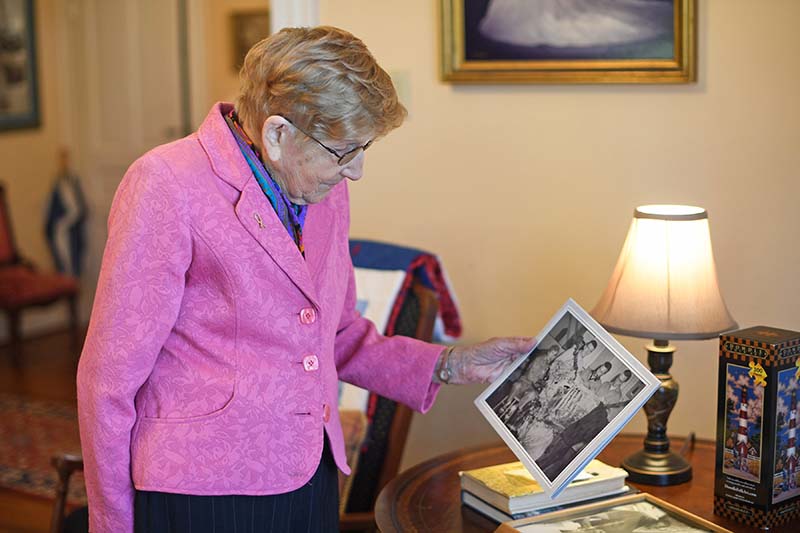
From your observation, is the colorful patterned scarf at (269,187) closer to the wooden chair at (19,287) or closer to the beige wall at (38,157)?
the wooden chair at (19,287)

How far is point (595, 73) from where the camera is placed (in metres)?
2.58

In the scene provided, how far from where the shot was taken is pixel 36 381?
524 centimetres

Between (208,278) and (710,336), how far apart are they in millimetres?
925

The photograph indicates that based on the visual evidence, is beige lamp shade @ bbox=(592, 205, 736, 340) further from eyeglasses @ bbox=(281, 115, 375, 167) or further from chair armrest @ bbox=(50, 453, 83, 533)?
chair armrest @ bbox=(50, 453, 83, 533)

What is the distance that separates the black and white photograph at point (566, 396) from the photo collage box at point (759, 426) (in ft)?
0.58

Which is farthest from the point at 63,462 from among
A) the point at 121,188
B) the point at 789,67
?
the point at 789,67

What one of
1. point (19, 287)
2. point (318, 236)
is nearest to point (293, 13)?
point (318, 236)

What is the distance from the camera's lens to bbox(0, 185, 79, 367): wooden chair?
17.8 feet

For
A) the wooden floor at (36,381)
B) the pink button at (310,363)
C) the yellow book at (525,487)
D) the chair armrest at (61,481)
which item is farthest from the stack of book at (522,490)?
the wooden floor at (36,381)

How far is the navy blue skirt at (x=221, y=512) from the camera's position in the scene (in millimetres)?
1653

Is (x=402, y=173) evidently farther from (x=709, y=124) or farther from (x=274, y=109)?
(x=274, y=109)

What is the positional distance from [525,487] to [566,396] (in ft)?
0.59

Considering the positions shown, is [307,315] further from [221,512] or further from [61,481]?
[61,481]

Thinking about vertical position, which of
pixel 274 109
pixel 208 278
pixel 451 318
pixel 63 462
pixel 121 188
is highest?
pixel 274 109
